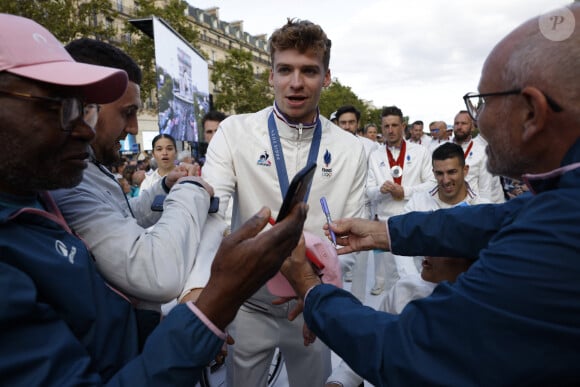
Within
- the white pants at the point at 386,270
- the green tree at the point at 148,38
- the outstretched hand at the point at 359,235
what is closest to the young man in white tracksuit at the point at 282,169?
the outstretched hand at the point at 359,235

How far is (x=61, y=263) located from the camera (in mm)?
1076

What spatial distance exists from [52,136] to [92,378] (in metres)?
0.65

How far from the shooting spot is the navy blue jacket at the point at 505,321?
1061mm

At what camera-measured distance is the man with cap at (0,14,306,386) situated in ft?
3.18

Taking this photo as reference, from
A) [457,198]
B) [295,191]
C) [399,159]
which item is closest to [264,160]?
[295,191]

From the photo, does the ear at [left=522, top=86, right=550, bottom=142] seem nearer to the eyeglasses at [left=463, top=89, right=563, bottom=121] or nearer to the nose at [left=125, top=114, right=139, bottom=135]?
the eyeglasses at [left=463, top=89, right=563, bottom=121]

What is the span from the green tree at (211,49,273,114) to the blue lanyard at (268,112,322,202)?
29.6 metres

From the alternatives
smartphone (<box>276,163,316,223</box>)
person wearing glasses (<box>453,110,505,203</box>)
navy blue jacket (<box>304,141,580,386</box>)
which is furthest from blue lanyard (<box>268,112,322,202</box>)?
person wearing glasses (<box>453,110,505,203</box>)

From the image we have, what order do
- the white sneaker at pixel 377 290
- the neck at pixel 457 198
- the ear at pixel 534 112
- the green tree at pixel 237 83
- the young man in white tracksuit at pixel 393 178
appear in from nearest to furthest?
the ear at pixel 534 112
the neck at pixel 457 198
the young man in white tracksuit at pixel 393 178
the white sneaker at pixel 377 290
the green tree at pixel 237 83

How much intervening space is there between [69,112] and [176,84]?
504 inches

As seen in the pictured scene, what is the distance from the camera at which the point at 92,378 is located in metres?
1.04

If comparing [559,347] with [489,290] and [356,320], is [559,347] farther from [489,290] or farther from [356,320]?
[356,320]

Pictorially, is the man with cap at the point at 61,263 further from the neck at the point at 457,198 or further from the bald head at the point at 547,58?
the neck at the point at 457,198

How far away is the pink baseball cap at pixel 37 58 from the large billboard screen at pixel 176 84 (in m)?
10.5
